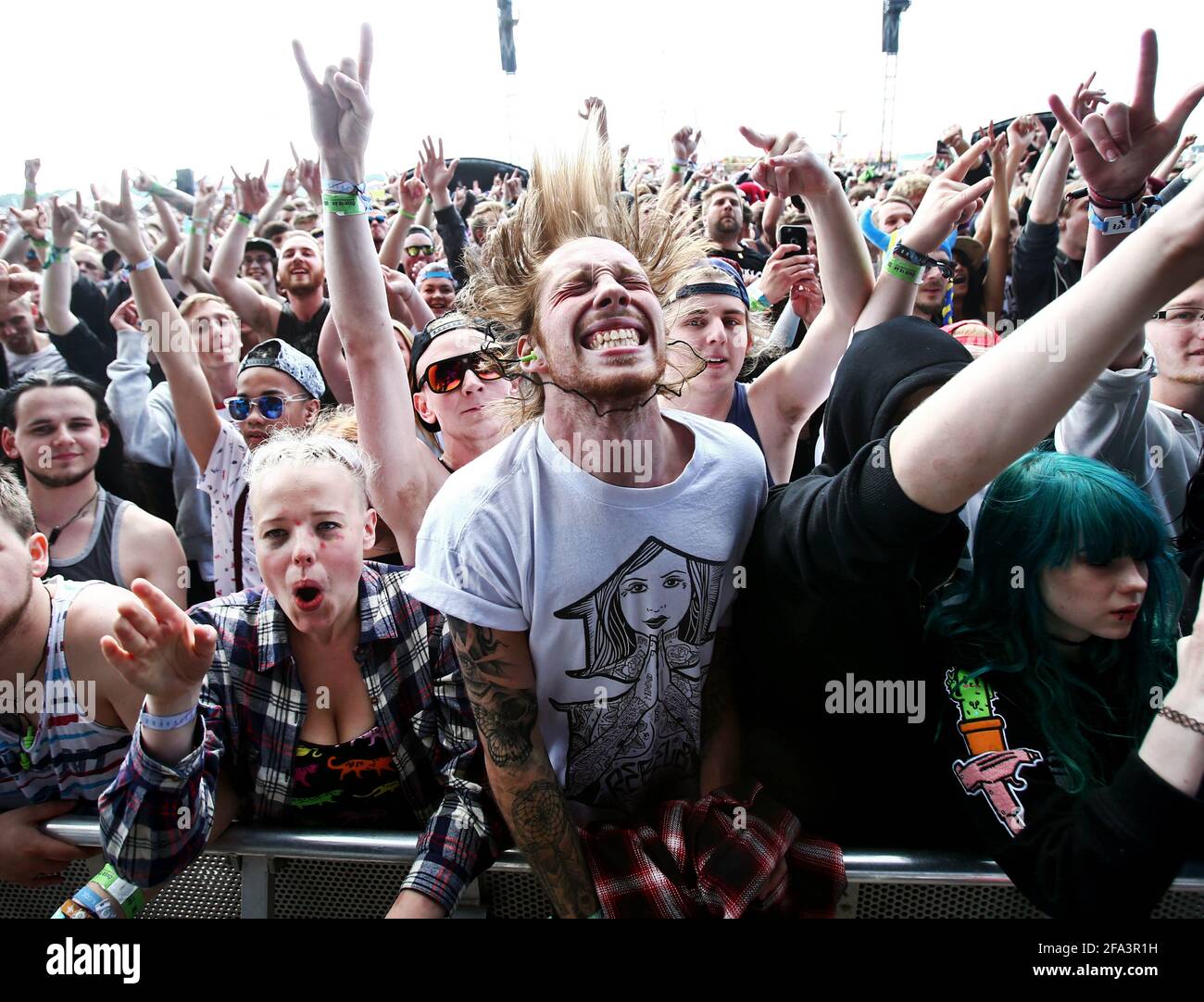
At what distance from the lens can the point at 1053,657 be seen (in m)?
1.61

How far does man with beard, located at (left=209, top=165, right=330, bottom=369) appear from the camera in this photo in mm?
4496

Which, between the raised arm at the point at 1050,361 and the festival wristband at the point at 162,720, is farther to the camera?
the festival wristband at the point at 162,720

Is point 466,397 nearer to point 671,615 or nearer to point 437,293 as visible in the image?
point 671,615

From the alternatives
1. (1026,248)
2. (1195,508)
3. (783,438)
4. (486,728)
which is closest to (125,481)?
(486,728)

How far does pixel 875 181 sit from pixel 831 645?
7737 mm

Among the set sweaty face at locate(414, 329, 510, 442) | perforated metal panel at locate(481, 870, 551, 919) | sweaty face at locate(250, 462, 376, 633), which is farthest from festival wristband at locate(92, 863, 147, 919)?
sweaty face at locate(414, 329, 510, 442)

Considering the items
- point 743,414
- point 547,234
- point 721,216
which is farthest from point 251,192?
point 547,234

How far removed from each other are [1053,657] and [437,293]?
399 cm

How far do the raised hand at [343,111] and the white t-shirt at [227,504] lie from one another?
3.83 feet

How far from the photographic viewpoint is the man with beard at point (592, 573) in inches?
60.9

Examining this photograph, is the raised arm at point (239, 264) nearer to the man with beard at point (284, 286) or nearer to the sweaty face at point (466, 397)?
the man with beard at point (284, 286)

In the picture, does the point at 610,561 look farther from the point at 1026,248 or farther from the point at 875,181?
the point at 875,181

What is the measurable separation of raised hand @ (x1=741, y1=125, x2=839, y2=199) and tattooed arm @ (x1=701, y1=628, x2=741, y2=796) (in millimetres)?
1125
